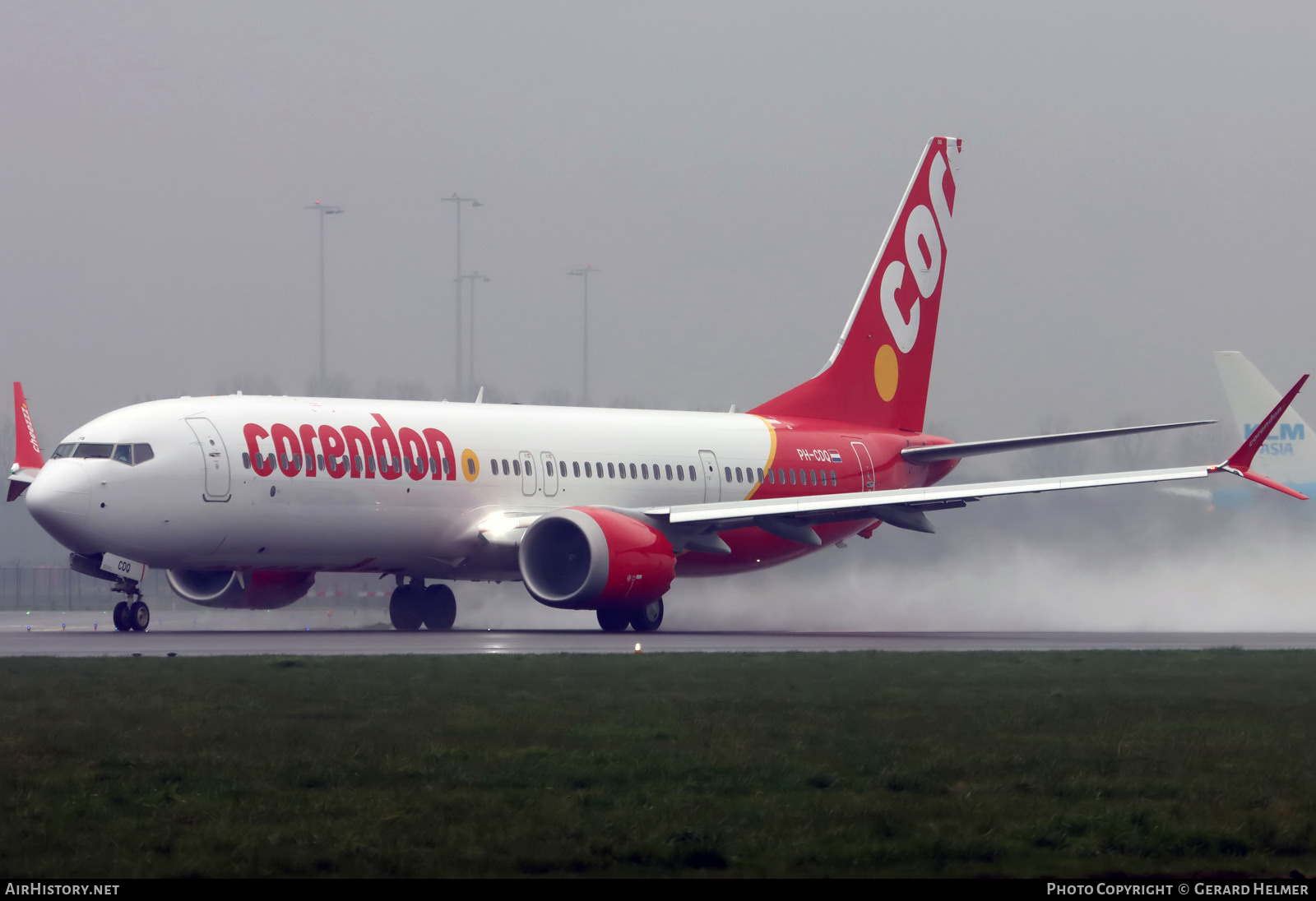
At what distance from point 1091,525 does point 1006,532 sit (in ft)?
6.85

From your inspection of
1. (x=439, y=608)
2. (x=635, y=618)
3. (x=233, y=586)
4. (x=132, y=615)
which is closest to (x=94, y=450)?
(x=132, y=615)

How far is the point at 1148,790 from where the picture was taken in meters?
10.6

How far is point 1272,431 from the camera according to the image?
142 feet

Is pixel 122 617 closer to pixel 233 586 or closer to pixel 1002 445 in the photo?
pixel 233 586

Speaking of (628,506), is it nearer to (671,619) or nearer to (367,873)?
(671,619)

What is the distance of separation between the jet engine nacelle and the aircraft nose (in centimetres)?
386

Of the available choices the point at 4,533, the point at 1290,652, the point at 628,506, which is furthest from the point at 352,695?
the point at 4,533

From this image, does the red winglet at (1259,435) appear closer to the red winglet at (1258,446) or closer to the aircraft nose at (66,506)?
the red winglet at (1258,446)

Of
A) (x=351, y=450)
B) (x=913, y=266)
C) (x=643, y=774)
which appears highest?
(x=913, y=266)

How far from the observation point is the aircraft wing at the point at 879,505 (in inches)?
1166

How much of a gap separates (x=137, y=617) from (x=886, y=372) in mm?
18714

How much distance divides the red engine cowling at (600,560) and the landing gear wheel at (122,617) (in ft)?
20.7

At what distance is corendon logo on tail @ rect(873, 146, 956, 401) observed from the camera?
40125 mm

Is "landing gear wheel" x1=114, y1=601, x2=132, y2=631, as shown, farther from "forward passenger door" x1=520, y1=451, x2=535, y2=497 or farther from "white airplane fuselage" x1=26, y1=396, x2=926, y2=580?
"forward passenger door" x1=520, y1=451, x2=535, y2=497
